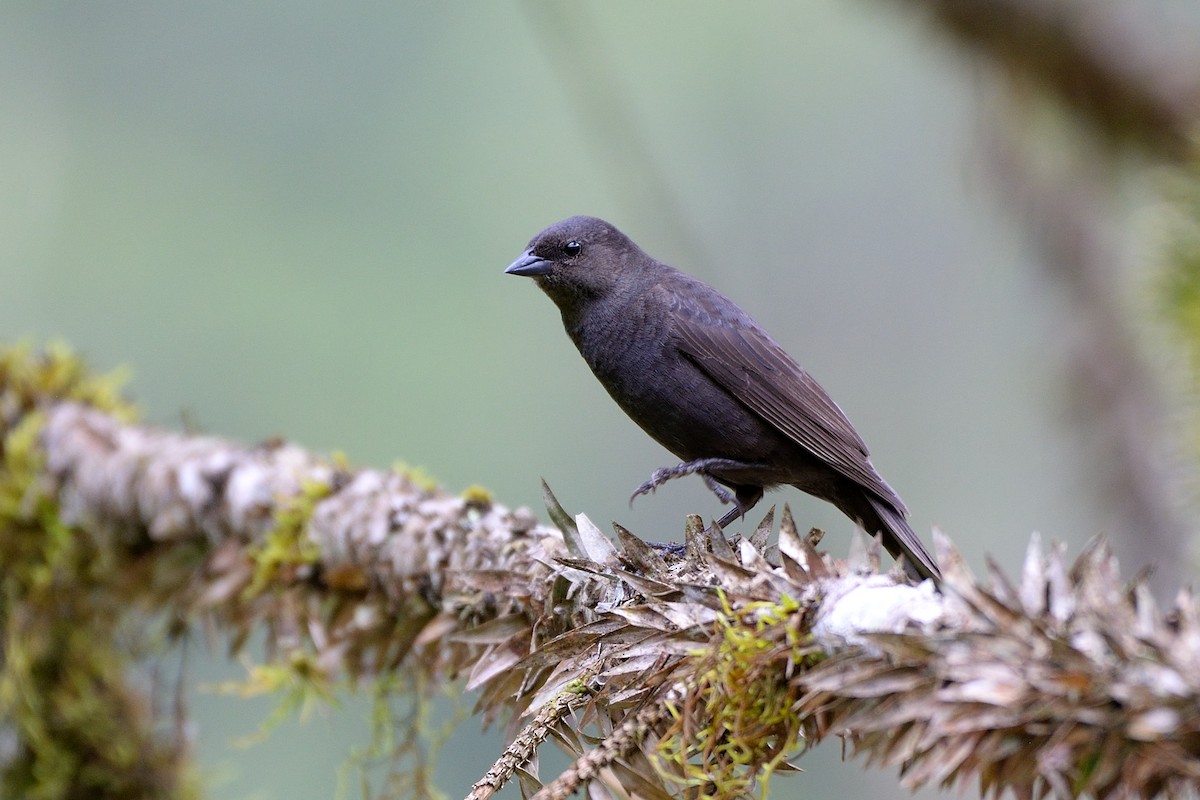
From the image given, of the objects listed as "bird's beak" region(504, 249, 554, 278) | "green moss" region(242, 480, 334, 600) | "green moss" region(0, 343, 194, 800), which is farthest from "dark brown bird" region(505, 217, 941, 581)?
"green moss" region(0, 343, 194, 800)

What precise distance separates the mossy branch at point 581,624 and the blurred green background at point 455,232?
5618 mm

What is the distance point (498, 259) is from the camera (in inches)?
631

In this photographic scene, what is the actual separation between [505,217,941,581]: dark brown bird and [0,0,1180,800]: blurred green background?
475 cm

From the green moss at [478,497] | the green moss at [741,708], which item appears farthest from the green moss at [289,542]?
the green moss at [741,708]

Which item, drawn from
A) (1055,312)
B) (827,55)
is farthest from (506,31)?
(1055,312)

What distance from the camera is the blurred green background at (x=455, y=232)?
34.5 feet

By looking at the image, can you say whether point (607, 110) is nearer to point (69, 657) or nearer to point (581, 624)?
point (581, 624)

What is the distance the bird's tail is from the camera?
152 inches

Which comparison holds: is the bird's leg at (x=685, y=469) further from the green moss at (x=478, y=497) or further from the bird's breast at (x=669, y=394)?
the green moss at (x=478, y=497)

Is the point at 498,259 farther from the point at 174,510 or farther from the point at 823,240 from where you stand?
the point at 174,510

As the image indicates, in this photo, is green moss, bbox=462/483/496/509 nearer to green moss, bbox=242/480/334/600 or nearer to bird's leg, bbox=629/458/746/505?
green moss, bbox=242/480/334/600

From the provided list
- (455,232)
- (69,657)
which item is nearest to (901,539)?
(69,657)

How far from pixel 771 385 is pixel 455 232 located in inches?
433

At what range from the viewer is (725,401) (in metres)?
4.18
